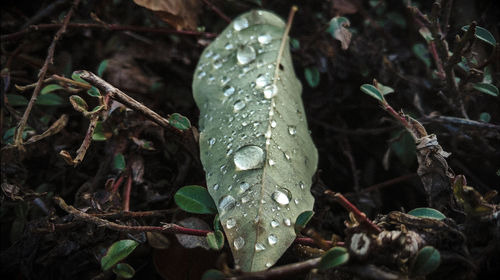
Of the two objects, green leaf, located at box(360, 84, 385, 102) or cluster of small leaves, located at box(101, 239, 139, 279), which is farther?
green leaf, located at box(360, 84, 385, 102)

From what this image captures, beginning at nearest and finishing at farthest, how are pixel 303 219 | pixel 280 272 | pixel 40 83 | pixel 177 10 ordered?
pixel 280 272, pixel 303 219, pixel 40 83, pixel 177 10

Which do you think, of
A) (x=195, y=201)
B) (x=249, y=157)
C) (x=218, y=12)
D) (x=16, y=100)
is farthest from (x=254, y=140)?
(x=16, y=100)

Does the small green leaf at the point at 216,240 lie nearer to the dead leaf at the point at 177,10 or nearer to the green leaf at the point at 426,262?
the green leaf at the point at 426,262

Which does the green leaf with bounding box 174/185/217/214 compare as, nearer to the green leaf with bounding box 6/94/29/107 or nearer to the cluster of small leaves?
the cluster of small leaves

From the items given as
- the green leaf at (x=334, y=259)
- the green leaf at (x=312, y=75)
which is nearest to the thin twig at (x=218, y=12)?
the green leaf at (x=312, y=75)

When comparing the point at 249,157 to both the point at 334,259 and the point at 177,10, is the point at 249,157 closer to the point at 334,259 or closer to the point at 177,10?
the point at 334,259

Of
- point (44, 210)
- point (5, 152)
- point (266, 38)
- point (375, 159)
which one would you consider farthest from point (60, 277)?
point (375, 159)

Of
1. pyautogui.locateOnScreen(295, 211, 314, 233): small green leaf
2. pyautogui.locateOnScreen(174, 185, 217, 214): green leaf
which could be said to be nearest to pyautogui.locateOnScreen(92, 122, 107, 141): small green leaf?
pyautogui.locateOnScreen(174, 185, 217, 214): green leaf
